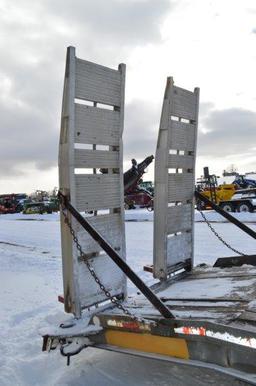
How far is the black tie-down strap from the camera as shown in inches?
147

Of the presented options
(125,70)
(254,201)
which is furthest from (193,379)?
(254,201)

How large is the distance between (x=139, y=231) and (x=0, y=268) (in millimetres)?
7744

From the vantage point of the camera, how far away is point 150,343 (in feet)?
12.1

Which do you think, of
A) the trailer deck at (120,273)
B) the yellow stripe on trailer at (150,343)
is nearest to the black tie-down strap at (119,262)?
the trailer deck at (120,273)

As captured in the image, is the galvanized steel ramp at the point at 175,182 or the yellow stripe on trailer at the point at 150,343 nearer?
the yellow stripe on trailer at the point at 150,343

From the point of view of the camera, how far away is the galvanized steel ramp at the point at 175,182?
5.47 meters

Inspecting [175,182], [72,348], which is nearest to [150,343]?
[72,348]

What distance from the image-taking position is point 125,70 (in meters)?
4.88

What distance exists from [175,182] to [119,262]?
6.65 feet

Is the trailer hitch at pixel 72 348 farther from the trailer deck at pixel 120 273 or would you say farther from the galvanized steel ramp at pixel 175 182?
the galvanized steel ramp at pixel 175 182

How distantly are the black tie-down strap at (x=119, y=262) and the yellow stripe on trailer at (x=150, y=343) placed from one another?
20 cm

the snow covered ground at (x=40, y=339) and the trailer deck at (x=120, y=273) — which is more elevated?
the trailer deck at (x=120, y=273)

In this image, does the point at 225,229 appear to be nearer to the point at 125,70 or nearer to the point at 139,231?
the point at 139,231

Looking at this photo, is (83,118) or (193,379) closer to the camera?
(193,379)
